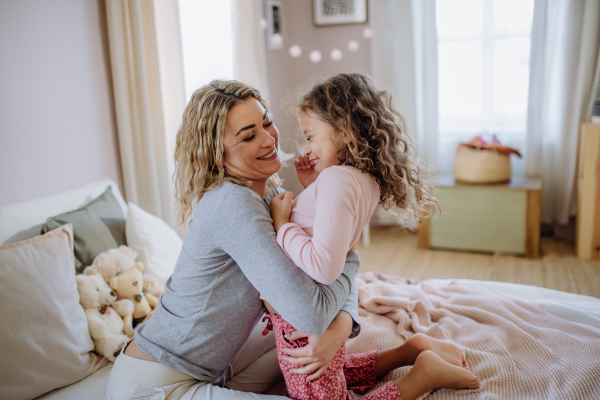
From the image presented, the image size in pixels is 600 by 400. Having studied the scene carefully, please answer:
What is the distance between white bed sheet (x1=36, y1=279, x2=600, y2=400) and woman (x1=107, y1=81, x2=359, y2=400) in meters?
0.16

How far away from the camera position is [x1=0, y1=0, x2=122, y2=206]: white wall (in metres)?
1.73

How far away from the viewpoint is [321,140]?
4.11ft

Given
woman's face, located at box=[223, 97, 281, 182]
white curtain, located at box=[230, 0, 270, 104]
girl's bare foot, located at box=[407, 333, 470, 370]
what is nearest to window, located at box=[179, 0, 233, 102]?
white curtain, located at box=[230, 0, 270, 104]

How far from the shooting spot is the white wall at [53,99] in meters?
1.73

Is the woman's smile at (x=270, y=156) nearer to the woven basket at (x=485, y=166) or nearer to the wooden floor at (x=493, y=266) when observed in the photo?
the wooden floor at (x=493, y=266)

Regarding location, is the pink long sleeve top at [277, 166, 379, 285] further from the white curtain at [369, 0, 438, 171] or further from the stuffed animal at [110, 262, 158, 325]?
the white curtain at [369, 0, 438, 171]

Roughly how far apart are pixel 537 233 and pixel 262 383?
7.78ft

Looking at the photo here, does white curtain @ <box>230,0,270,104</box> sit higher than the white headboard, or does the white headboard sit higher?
white curtain @ <box>230,0,270,104</box>

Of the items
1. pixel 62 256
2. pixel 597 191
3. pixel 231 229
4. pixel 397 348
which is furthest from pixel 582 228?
pixel 62 256

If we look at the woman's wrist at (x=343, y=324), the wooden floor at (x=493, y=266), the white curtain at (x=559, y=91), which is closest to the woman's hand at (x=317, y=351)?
the woman's wrist at (x=343, y=324)

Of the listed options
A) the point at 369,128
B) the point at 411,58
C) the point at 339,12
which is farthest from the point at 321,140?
the point at 339,12

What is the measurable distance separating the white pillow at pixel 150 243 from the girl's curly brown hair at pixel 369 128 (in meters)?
0.82

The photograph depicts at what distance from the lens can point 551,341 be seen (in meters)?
1.44

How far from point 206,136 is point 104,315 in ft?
2.37
